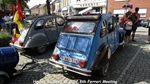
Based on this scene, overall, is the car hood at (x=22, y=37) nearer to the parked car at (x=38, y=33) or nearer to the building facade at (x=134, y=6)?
the parked car at (x=38, y=33)

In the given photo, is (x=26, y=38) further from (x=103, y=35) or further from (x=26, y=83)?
(x=103, y=35)

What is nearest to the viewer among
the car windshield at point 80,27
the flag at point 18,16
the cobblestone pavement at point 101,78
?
the cobblestone pavement at point 101,78

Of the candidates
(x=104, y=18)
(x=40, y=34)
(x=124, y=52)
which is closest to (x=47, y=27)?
(x=40, y=34)

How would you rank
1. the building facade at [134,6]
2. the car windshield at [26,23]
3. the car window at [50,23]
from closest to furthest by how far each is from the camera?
the car windshield at [26,23]
the car window at [50,23]
the building facade at [134,6]

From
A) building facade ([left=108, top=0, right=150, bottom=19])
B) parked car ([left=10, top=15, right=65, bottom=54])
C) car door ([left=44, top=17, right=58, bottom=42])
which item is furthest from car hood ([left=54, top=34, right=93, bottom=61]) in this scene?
building facade ([left=108, top=0, right=150, bottom=19])

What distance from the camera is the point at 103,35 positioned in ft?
14.3

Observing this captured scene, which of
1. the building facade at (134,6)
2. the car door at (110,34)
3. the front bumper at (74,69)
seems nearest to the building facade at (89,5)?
the building facade at (134,6)

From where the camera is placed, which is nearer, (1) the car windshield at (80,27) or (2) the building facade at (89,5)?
(1) the car windshield at (80,27)

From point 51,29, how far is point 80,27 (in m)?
2.85

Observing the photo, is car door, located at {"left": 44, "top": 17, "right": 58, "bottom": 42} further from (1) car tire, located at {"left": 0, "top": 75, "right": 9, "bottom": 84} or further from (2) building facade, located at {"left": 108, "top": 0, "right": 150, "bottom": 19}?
(2) building facade, located at {"left": 108, "top": 0, "right": 150, "bottom": 19}

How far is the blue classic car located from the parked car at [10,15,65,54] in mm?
2017

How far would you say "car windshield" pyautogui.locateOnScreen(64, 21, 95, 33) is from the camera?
14.0ft

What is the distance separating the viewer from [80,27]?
14.6 feet

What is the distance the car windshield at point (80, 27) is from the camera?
4.27 metres
